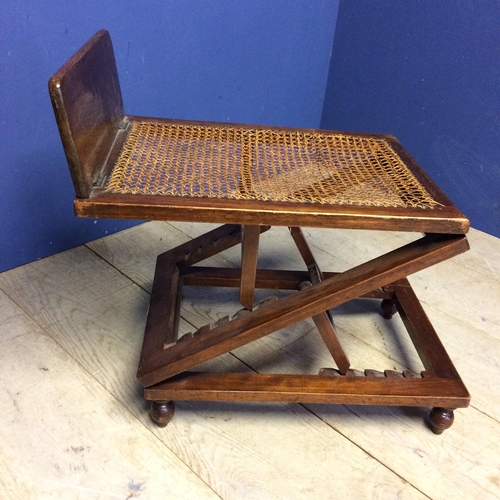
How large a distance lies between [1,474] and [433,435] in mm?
708

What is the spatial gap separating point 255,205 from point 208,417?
40 cm

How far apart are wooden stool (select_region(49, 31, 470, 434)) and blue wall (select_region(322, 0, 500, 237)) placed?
2.04 feet

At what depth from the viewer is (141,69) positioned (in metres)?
1.33

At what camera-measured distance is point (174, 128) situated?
1021 millimetres

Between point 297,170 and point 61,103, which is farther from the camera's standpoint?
point 297,170

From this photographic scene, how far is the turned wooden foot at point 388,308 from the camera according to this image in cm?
119

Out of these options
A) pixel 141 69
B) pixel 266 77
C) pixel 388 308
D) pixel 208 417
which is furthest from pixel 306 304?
pixel 266 77

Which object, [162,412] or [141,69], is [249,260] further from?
[141,69]

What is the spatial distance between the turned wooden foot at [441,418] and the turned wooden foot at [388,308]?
1.01 ft

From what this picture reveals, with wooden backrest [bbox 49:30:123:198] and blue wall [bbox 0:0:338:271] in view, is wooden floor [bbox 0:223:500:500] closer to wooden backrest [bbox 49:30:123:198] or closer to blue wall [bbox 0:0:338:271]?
blue wall [bbox 0:0:338:271]

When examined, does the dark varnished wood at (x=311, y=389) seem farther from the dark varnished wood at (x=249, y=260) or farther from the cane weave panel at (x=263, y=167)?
the cane weave panel at (x=263, y=167)

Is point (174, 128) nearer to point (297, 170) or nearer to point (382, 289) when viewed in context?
point (297, 170)

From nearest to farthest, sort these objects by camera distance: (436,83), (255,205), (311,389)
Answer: (255,205)
(311,389)
(436,83)

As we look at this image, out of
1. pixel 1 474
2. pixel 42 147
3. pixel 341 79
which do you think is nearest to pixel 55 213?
pixel 42 147
